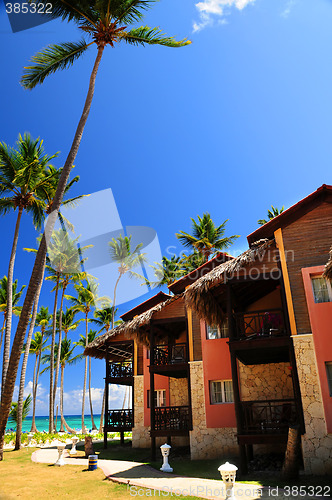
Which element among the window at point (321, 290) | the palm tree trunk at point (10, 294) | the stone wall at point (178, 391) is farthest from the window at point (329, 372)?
the palm tree trunk at point (10, 294)

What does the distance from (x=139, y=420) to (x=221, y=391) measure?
634cm

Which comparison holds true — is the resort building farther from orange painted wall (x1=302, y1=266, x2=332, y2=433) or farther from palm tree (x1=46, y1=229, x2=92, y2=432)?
palm tree (x1=46, y1=229, x2=92, y2=432)

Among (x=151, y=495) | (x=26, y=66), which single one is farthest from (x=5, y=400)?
(x=26, y=66)

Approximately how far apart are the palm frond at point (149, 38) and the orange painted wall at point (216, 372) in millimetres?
11162

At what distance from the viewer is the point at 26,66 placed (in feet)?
42.1

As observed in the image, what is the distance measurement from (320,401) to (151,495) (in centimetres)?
491

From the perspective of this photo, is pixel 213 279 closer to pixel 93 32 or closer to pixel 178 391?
pixel 178 391

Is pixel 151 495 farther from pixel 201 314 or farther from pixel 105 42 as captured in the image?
pixel 105 42

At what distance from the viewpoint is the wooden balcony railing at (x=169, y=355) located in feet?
50.2

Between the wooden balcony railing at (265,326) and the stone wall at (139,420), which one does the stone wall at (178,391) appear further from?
the wooden balcony railing at (265,326)

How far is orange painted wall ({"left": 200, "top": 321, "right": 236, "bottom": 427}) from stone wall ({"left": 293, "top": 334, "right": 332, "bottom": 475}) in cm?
399

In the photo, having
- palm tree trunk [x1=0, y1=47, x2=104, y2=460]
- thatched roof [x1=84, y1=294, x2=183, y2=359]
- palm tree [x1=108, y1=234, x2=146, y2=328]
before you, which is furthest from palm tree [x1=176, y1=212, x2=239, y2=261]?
palm tree trunk [x1=0, y1=47, x2=104, y2=460]

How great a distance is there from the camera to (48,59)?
13023mm
